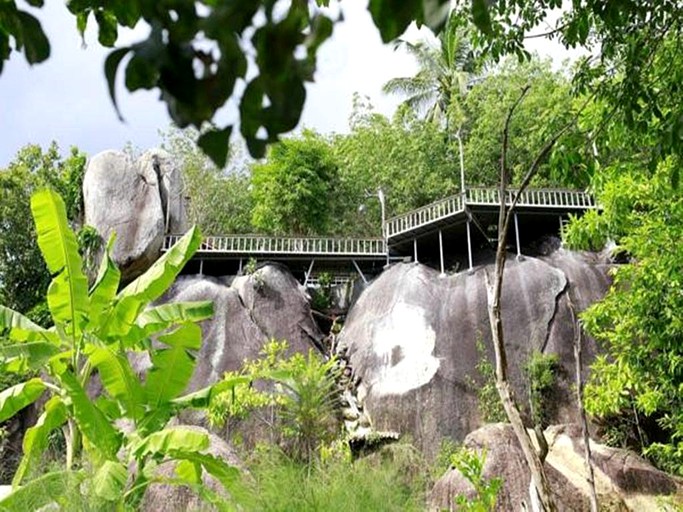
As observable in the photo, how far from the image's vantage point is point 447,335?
559 inches

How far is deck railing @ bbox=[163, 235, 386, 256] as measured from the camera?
1694 centimetres

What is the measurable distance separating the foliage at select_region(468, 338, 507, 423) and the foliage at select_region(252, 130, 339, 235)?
25.3 feet

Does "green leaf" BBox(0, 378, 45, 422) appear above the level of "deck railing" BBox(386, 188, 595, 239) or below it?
below

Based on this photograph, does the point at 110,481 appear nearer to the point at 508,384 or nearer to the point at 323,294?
the point at 508,384

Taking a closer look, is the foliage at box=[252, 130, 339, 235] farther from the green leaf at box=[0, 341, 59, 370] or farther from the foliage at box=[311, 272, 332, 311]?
the green leaf at box=[0, 341, 59, 370]

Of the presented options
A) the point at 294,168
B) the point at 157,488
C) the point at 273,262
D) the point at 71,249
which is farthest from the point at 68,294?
the point at 294,168

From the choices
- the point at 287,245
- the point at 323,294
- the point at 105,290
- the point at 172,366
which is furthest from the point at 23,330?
the point at 323,294

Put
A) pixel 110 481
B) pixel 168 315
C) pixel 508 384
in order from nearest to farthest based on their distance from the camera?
pixel 508 384
pixel 110 481
pixel 168 315

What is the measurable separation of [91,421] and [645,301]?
4.78 meters

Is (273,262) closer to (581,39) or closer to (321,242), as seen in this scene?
(321,242)

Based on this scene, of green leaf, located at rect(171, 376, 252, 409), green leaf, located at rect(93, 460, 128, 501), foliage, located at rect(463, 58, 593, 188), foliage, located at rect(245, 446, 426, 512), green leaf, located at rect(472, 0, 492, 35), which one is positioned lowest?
foliage, located at rect(245, 446, 426, 512)

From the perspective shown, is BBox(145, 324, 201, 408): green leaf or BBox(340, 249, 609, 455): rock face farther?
BBox(340, 249, 609, 455): rock face

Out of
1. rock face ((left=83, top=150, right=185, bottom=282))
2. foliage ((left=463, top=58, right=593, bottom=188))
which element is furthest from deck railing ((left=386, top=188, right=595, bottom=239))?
rock face ((left=83, top=150, right=185, bottom=282))

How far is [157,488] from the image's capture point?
6906 millimetres
